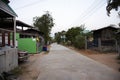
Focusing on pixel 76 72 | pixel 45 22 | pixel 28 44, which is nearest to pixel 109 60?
pixel 76 72

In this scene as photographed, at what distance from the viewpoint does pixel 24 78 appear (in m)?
8.31

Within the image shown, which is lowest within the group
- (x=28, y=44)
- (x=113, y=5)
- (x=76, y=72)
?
(x=76, y=72)

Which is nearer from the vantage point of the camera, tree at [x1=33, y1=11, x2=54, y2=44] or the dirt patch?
the dirt patch

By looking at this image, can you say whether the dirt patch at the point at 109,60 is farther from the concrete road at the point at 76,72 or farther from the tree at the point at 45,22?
the tree at the point at 45,22

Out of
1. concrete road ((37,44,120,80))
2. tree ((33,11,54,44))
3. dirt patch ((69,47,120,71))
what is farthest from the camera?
tree ((33,11,54,44))

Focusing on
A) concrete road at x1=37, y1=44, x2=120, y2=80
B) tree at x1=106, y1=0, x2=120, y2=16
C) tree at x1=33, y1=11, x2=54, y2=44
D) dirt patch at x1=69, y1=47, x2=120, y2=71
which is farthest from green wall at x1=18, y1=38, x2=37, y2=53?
tree at x1=33, y1=11, x2=54, y2=44

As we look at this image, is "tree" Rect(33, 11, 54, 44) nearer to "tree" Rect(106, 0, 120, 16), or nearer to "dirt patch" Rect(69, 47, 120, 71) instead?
"dirt patch" Rect(69, 47, 120, 71)

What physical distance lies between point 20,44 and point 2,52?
14.7 meters

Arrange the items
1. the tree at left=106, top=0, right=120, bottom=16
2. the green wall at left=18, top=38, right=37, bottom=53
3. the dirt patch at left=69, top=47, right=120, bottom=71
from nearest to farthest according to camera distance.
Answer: the tree at left=106, top=0, right=120, bottom=16, the dirt patch at left=69, top=47, right=120, bottom=71, the green wall at left=18, top=38, right=37, bottom=53

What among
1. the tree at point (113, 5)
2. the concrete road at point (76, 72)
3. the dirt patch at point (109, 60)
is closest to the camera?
the concrete road at point (76, 72)

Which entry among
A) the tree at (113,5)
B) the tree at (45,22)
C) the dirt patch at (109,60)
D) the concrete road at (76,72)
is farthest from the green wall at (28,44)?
the tree at (45,22)

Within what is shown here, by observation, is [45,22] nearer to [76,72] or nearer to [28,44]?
[28,44]

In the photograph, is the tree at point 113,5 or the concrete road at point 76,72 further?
the tree at point 113,5

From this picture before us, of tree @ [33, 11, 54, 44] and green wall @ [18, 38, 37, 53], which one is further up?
tree @ [33, 11, 54, 44]
